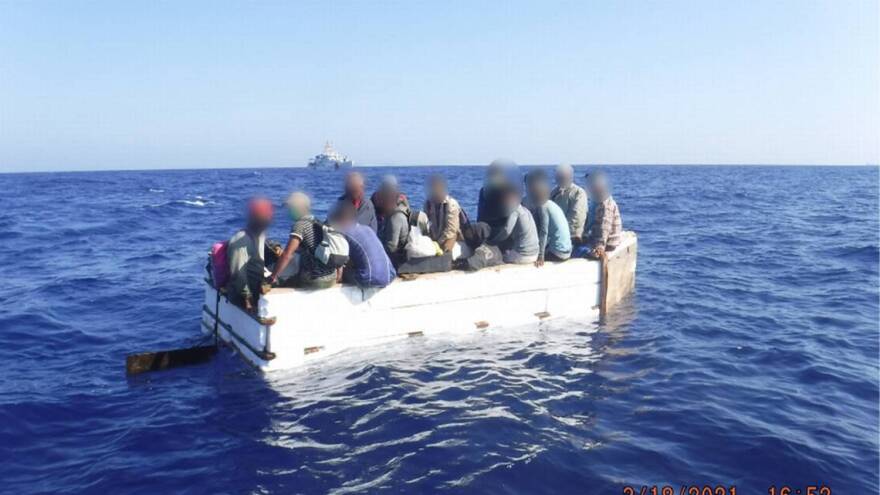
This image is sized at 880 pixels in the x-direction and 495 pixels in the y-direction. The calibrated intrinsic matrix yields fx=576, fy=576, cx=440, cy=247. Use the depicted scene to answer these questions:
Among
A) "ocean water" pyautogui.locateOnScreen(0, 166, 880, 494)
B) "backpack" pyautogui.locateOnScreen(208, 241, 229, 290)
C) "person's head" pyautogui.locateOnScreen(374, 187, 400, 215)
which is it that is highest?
"person's head" pyautogui.locateOnScreen(374, 187, 400, 215)

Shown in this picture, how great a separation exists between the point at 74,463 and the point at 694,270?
14841 mm

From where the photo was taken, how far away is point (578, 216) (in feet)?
37.8

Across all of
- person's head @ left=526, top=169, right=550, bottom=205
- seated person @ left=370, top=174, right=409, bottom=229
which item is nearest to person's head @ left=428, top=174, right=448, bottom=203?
seated person @ left=370, top=174, right=409, bottom=229

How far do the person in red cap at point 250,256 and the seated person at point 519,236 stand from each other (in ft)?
13.2

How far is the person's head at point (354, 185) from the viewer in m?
9.12

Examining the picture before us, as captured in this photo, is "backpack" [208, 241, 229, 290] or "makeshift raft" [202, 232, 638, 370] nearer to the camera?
"makeshift raft" [202, 232, 638, 370]

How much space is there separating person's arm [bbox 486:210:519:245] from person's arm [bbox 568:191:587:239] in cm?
188

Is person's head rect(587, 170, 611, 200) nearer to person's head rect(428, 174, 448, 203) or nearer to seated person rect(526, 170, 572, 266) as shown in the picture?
seated person rect(526, 170, 572, 266)

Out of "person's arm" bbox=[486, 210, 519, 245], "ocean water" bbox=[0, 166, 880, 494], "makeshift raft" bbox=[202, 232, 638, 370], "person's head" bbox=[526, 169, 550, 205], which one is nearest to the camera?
"ocean water" bbox=[0, 166, 880, 494]

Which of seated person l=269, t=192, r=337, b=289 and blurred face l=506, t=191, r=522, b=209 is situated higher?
blurred face l=506, t=191, r=522, b=209

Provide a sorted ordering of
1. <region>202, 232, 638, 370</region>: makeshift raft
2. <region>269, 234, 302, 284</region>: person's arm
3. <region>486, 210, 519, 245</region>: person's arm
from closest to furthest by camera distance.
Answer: <region>269, 234, 302, 284</region>: person's arm → <region>202, 232, 638, 370</region>: makeshift raft → <region>486, 210, 519, 245</region>: person's arm

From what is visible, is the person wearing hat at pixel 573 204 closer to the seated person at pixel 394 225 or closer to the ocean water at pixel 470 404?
the ocean water at pixel 470 404

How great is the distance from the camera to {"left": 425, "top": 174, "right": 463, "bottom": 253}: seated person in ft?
32.0

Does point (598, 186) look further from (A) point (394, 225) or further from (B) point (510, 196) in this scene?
(A) point (394, 225)
